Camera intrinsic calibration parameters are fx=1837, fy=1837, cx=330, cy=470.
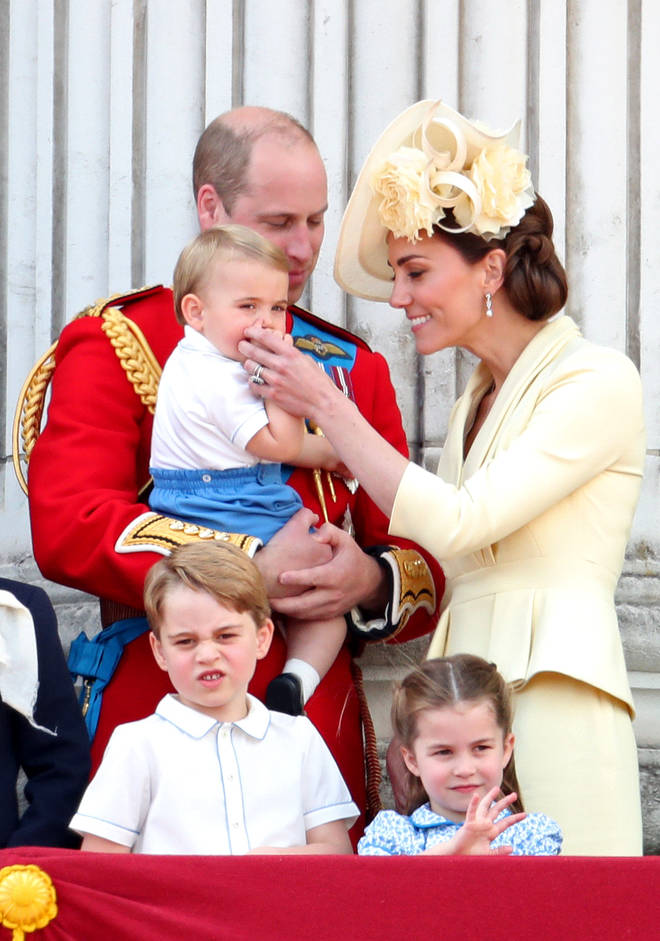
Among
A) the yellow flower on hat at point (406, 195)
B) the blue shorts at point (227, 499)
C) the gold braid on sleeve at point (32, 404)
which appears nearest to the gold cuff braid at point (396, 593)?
the blue shorts at point (227, 499)

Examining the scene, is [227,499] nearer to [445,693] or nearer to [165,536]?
[165,536]

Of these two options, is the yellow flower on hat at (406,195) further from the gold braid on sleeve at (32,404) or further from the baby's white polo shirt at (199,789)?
the baby's white polo shirt at (199,789)

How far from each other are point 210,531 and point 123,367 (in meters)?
0.45

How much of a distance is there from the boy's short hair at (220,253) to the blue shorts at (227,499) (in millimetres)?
336

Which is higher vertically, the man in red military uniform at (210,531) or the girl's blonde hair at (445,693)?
the man in red military uniform at (210,531)

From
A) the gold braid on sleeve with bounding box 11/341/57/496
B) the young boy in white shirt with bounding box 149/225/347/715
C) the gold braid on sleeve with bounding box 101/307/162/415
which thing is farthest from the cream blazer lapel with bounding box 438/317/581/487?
the gold braid on sleeve with bounding box 11/341/57/496

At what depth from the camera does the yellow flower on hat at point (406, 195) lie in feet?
11.8

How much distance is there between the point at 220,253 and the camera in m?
3.52

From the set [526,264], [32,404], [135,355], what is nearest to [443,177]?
[526,264]

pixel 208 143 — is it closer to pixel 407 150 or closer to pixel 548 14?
pixel 407 150

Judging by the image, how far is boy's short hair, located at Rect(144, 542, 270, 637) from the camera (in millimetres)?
3115

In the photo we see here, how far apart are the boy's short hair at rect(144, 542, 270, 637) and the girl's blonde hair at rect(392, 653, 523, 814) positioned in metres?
0.29

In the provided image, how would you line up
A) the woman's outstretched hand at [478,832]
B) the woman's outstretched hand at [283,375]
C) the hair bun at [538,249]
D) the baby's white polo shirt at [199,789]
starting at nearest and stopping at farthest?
the woman's outstretched hand at [478,832], the baby's white polo shirt at [199,789], the woman's outstretched hand at [283,375], the hair bun at [538,249]

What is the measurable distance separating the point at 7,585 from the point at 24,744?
299mm
